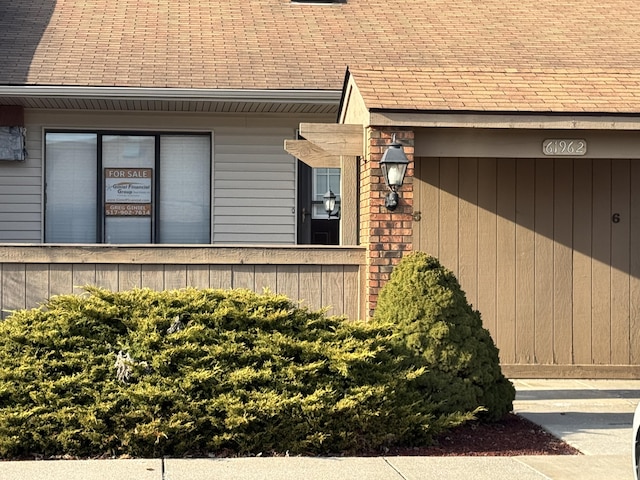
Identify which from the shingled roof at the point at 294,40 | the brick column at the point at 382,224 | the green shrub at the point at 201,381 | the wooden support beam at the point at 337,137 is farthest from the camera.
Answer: the shingled roof at the point at 294,40

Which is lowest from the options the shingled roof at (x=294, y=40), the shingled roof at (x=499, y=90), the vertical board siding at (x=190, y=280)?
the vertical board siding at (x=190, y=280)

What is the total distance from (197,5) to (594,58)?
20.0ft

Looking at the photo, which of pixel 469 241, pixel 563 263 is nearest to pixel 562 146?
pixel 469 241

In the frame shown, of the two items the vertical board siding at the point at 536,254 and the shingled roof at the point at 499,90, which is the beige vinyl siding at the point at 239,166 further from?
the shingled roof at the point at 499,90

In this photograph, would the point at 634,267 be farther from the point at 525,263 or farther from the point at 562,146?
the point at 562,146

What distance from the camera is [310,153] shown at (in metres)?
10.5

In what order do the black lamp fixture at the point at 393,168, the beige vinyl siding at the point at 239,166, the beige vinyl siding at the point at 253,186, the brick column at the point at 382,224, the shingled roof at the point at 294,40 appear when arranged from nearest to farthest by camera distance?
the black lamp fixture at the point at 393,168
the brick column at the point at 382,224
the shingled roof at the point at 294,40
the beige vinyl siding at the point at 239,166
the beige vinyl siding at the point at 253,186

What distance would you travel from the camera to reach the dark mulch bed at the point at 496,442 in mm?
7282

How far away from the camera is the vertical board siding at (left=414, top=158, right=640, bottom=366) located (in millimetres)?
10953

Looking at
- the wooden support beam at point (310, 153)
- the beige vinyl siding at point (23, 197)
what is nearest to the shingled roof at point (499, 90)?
the wooden support beam at point (310, 153)

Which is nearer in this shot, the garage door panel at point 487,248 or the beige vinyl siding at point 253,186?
the garage door panel at point 487,248

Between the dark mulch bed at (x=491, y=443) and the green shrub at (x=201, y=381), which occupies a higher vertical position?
the green shrub at (x=201, y=381)

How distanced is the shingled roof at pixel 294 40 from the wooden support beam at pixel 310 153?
147 centimetres

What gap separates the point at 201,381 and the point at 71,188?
21.2 ft
